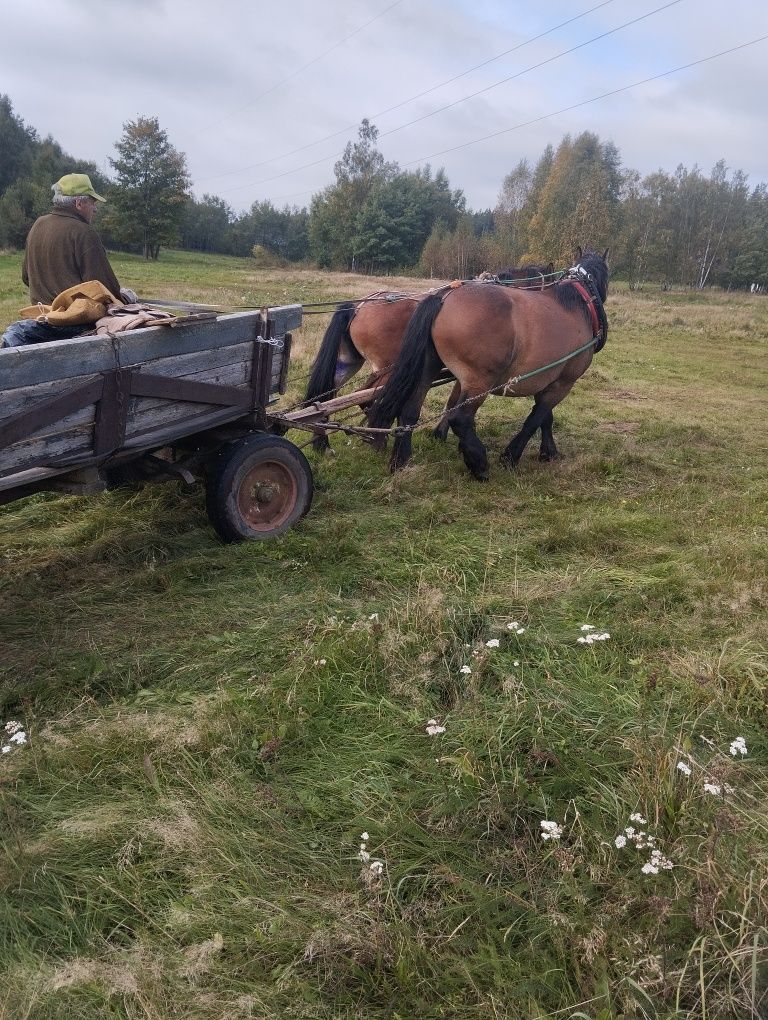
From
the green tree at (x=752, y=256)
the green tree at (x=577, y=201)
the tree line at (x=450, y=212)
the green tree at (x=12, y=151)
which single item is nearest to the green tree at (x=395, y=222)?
the tree line at (x=450, y=212)

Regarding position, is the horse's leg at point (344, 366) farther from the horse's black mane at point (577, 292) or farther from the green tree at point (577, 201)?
the green tree at point (577, 201)

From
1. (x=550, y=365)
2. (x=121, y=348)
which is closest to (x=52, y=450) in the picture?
(x=121, y=348)

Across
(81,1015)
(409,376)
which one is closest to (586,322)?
(409,376)

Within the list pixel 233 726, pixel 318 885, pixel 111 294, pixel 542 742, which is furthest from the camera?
pixel 111 294

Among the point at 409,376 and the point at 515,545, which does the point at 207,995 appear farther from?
the point at 409,376

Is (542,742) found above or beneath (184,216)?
beneath

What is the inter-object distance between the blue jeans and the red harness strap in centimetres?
477

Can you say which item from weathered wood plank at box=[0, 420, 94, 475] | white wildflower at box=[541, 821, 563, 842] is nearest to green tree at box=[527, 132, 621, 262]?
weathered wood plank at box=[0, 420, 94, 475]

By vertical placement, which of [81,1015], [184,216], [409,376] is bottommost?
[81,1015]

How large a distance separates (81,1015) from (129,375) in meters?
2.79

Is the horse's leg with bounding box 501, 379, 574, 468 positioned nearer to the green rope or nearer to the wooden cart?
the green rope

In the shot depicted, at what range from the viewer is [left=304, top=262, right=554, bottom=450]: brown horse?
20.9 feet

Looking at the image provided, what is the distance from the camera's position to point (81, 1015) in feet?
5.30

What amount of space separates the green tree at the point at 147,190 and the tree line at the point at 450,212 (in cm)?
8
